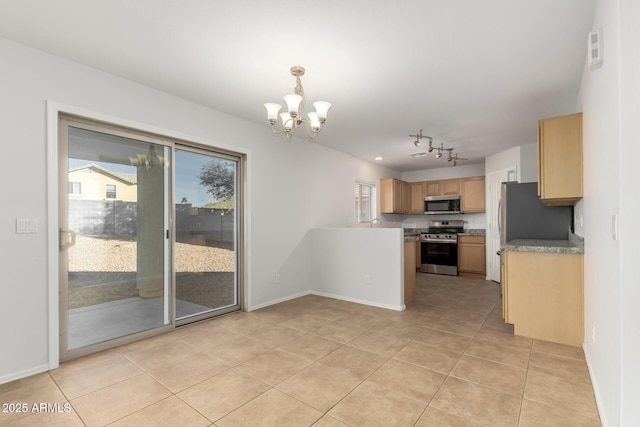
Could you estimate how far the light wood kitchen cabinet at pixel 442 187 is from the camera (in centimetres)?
707

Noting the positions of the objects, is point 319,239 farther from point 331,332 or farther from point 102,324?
point 102,324

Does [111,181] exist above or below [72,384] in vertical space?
above

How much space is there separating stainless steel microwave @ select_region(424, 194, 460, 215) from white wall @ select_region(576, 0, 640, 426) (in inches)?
203

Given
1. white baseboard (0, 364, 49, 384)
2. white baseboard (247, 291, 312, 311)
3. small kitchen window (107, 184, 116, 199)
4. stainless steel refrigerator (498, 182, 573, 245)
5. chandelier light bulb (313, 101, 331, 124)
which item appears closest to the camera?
white baseboard (0, 364, 49, 384)

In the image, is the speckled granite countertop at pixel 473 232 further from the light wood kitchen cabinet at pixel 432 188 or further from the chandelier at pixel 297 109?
the chandelier at pixel 297 109

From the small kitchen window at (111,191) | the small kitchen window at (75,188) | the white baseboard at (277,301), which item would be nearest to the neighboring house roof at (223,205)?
the small kitchen window at (111,191)

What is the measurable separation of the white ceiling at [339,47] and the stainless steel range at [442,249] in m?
3.58

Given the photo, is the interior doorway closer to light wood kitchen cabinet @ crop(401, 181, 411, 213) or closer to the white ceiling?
the white ceiling

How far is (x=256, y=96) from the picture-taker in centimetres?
323

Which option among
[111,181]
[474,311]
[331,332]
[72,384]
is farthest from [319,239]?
[72,384]

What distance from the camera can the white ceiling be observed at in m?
1.93

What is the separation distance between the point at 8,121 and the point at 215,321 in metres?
2.64

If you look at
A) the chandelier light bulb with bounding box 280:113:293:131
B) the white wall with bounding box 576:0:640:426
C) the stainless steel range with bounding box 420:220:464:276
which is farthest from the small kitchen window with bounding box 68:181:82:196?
the stainless steel range with bounding box 420:220:464:276

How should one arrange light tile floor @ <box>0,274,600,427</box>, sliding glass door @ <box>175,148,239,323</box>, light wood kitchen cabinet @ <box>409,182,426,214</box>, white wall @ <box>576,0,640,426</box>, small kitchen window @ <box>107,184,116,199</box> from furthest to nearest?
1. light wood kitchen cabinet @ <box>409,182,426,214</box>
2. sliding glass door @ <box>175,148,239,323</box>
3. small kitchen window @ <box>107,184,116,199</box>
4. light tile floor @ <box>0,274,600,427</box>
5. white wall @ <box>576,0,640,426</box>
